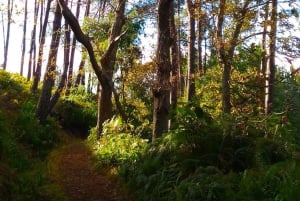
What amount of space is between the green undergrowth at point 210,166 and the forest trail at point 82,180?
36 centimetres

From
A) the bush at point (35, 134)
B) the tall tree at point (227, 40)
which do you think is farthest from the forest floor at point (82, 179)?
the tall tree at point (227, 40)

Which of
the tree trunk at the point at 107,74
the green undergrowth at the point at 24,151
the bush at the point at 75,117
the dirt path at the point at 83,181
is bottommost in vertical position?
the dirt path at the point at 83,181

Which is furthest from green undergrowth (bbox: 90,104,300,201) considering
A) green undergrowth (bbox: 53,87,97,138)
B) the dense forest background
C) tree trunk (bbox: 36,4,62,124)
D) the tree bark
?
green undergrowth (bbox: 53,87,97,138)

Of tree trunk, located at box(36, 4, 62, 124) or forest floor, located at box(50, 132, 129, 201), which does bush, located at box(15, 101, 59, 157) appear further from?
forest floor, located at box(50, 132, 129, 201)

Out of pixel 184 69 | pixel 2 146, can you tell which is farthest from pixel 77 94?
pixel 2 146

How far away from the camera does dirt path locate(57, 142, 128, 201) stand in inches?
318

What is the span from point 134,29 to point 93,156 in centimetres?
952

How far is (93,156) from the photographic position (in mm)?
11711

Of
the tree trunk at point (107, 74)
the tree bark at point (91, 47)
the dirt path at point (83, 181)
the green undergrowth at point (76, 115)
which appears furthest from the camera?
the green undergrowth at point (76, 115)

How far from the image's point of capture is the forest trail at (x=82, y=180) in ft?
26.5

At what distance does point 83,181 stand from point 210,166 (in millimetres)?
3467

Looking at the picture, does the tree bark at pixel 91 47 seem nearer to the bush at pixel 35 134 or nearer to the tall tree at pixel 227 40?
the bush at pixel 35 134

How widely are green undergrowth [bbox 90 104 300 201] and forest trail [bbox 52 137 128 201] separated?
36 centimetres

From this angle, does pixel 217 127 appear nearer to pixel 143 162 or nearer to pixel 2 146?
pixel 143 162
